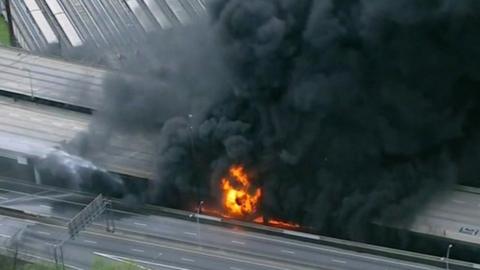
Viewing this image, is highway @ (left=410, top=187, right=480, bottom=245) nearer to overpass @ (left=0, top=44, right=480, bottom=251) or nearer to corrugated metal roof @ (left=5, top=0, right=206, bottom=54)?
overpass @ (left=0, top=44, right=480, bottom=251)

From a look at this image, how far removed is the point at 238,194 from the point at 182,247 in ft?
22.9

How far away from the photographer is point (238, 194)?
238ft

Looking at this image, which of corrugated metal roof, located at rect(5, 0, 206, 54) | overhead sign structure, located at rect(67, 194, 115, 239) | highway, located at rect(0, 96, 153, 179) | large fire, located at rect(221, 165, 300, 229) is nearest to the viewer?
overhead sign structure, located at rect(67, 194, 115, 239)

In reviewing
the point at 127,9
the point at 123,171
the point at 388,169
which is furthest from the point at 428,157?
the point at 127,9

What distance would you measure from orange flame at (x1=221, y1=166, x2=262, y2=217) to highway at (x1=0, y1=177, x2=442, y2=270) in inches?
95.7

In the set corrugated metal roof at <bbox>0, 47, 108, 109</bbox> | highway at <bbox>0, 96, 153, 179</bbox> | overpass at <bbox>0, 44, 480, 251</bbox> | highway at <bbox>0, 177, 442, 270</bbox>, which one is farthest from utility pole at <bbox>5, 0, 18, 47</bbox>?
highway at <bbox>0, 177, 442, 270</bbox>

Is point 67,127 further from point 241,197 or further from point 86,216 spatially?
point 241,197

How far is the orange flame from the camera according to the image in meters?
72.1

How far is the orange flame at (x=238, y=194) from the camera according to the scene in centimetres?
7206

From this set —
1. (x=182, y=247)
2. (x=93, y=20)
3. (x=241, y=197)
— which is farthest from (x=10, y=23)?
(x=182, y=247)

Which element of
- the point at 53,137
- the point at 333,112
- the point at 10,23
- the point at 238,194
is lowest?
the point at 238,194

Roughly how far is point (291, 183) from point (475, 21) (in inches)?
744

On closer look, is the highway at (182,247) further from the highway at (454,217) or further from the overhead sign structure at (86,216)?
the highway at (454,217)

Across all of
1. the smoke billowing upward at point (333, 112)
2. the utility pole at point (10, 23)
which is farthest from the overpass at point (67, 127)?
the utility pole at point (10, 23)
